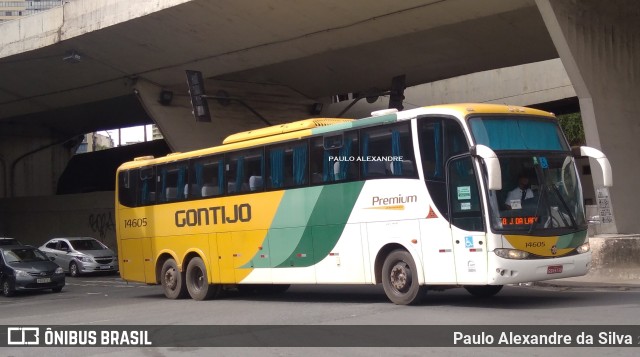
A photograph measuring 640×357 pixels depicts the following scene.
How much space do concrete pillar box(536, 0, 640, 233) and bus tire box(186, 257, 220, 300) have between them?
978 centimetres

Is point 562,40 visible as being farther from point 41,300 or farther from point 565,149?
point 41,300

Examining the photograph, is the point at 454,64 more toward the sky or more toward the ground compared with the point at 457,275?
more toward the sky

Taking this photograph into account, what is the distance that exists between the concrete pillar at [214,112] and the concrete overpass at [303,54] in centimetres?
5

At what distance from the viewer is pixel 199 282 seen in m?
18.2

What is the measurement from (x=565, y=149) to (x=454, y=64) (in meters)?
16.9

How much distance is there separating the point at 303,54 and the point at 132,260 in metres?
10.0

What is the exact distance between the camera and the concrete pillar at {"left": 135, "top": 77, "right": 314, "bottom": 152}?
99.2 feet

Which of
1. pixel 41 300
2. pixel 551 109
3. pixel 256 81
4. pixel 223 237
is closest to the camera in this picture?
pixel 223 237

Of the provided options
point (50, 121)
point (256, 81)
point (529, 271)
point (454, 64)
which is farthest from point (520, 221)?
point (50, 121)

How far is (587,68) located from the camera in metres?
19.6

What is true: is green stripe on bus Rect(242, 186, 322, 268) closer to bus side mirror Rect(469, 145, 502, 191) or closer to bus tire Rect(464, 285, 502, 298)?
bus tire Rect(464, 285, 502, 298)

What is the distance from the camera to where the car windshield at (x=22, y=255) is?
75.9ft

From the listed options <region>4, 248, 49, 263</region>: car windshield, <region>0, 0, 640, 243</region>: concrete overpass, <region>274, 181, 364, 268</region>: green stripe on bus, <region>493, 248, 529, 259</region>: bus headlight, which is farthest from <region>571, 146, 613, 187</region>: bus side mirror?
<region>4, 248, 49, 263</region>: car windshield

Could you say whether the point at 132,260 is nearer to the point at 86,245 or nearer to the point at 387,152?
the point at 387,152
